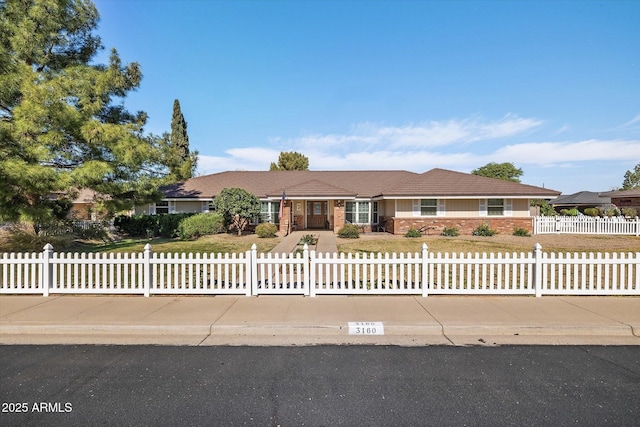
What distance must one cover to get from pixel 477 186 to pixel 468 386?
21.6 meters

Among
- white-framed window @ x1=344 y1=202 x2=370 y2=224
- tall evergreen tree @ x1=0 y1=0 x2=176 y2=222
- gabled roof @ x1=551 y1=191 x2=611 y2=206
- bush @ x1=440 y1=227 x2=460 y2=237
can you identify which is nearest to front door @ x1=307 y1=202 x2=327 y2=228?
white-framed window @ x1=344 y1=202 x2=370 y2=224

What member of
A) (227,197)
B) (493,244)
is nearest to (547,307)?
(493,244)

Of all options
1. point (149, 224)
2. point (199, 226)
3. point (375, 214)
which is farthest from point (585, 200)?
point (149, 224)

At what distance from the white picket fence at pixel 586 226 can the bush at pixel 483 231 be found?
3.66 m

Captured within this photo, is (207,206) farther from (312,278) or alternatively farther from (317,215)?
(312,278)

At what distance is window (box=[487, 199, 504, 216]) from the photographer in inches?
882

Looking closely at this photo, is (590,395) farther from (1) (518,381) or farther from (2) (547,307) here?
(2) (547,307)

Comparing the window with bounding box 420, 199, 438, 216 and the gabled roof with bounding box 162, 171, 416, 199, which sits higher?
the gabled roof with bounding box 162, 171, 416, 199

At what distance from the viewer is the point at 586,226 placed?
896 inches

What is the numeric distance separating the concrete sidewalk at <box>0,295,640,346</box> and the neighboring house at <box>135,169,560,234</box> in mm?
15471

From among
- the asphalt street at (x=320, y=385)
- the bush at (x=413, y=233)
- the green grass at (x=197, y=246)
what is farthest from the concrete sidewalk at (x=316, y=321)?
the bush at (x=413, y=233)

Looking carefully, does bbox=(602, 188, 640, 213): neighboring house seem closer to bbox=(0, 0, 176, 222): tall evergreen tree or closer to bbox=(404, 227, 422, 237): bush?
bbox=(404, 227, 422, 237): bush

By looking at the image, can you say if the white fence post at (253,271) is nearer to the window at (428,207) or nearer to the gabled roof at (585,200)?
the window at (428,207)

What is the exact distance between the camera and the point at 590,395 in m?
3.46
